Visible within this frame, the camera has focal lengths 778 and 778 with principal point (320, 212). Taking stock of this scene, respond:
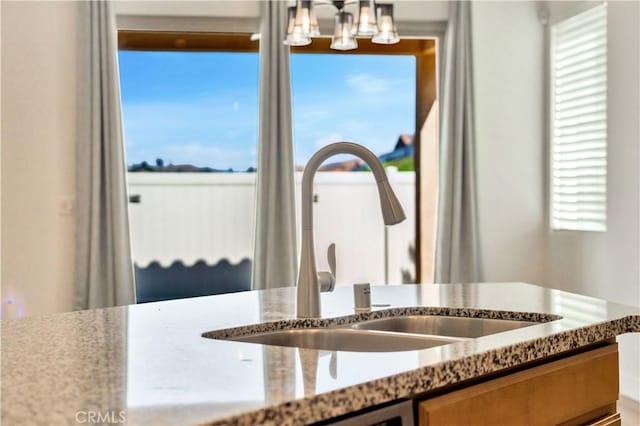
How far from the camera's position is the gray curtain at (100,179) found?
15.7ft

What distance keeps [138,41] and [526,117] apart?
2733 mm

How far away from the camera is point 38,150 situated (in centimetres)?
488

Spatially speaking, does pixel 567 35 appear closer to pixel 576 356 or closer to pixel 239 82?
pixel 239 82

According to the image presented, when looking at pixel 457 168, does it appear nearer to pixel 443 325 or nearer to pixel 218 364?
pixel 443 325

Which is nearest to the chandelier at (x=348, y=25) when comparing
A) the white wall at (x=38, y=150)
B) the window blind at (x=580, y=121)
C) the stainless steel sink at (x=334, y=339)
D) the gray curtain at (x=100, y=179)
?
the gray curtain at (x=100, y=179)

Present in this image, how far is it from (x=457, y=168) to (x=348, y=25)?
1643 mm

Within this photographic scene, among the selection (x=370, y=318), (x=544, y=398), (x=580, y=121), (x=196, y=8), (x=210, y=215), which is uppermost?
(x=196, y=8)

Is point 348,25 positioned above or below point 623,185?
above

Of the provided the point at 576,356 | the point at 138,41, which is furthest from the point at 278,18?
the point at 576,356

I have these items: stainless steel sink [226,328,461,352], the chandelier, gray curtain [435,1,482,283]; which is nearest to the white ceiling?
Answer: gray curtain [435,1,482,283]

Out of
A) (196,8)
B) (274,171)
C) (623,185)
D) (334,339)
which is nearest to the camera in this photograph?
(334,339)

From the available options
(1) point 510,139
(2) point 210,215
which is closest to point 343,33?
(2) point 210,215

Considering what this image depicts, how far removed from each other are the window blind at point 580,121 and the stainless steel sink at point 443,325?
9.61 feet

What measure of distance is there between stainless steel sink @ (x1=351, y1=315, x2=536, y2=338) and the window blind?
115 inches
